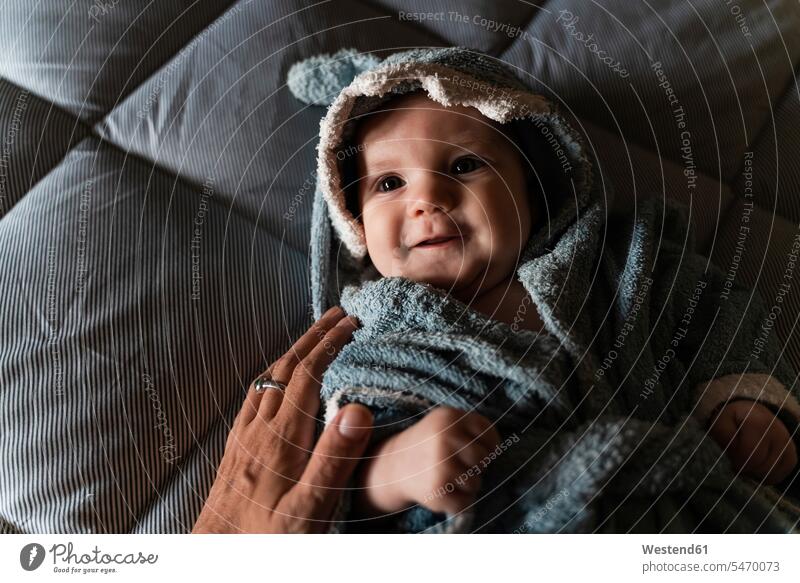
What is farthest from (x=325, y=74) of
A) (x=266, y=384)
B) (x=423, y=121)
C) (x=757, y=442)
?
(x=757, y=442)

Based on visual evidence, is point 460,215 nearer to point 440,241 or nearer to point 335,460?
point 440,241

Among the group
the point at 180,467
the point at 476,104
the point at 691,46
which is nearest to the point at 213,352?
the point at 180,467

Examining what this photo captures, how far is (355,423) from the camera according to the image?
13.5 inches

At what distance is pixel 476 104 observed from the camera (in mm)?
418

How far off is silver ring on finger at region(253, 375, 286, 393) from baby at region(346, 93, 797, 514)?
0.11m

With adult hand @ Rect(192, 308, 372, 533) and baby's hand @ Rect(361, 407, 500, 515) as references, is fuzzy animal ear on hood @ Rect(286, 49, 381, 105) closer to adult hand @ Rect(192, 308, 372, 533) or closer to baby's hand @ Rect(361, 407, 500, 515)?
adult hand @ Rect(192, 308, 372, 533)

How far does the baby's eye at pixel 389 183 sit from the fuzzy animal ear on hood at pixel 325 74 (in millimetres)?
116

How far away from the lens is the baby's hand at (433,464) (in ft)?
1.03

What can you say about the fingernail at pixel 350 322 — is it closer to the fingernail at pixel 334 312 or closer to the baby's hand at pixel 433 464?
the fingernail at pixel 334 312

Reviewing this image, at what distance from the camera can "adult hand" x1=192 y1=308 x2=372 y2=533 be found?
343 millimetres

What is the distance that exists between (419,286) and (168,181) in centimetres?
26

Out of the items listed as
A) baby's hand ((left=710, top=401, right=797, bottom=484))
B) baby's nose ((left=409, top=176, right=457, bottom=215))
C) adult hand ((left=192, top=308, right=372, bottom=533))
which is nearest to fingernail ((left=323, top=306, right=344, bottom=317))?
adult hand ((left=192, top=308, right=372, bottom=533))
